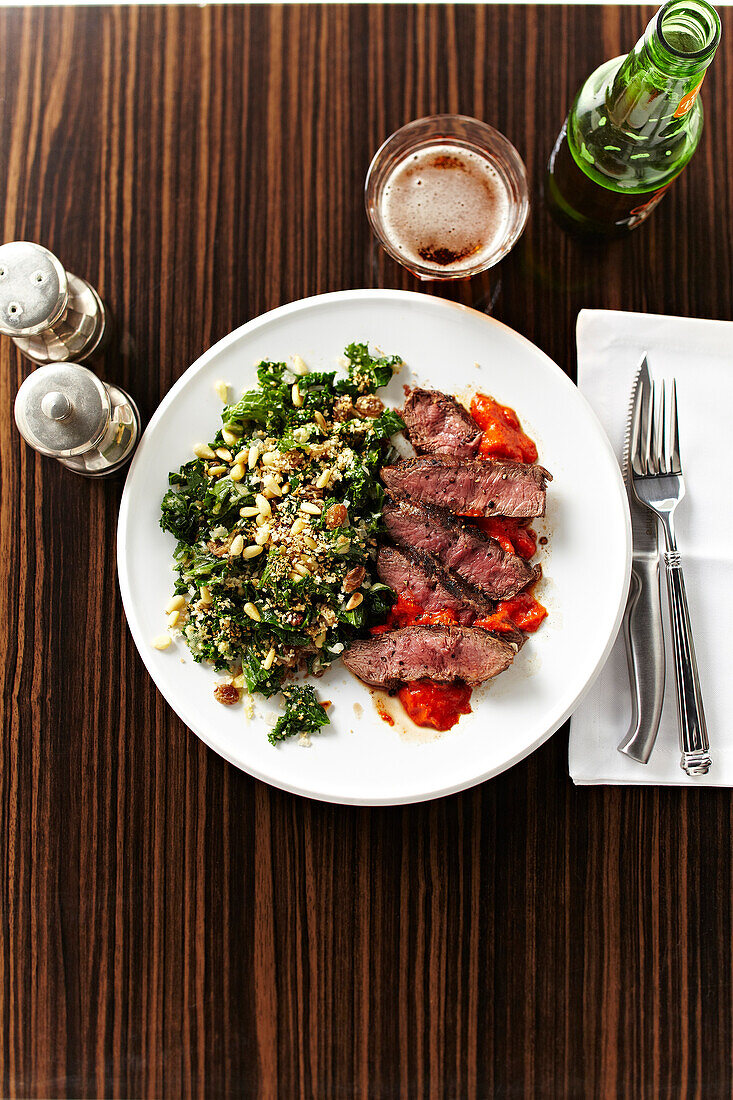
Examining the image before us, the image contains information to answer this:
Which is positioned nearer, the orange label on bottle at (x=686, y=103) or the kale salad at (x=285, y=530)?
the orange label on bottle at (x=686, y=103)

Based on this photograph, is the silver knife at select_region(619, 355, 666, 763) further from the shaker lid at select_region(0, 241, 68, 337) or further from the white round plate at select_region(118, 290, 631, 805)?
the shaker lid at select_region(0, 241, 68, 337)

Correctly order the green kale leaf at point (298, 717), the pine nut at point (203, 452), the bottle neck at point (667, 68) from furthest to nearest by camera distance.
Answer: the pine nut at point (203, 452), the green kale leaf at point (298, 717), the bottle neck at point (667, 68)

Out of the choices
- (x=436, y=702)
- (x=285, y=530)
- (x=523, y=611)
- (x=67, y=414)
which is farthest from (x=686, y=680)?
(x=67, y=414)

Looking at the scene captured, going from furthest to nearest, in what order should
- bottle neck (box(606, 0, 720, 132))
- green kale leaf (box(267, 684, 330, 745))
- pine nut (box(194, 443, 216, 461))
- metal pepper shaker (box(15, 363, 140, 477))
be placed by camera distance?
pine nut (box(194, 443, 216, 461)) → green kale leaf (box(267, 684, 330, 745)) → metal pepper shaker (box(15, 363, 140, 477)) → bottle neck (box(606, 0, 720, 132))

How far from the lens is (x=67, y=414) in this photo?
214cm

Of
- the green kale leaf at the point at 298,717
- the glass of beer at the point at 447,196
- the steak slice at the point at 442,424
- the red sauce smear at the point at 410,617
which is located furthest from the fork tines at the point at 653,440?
the green kale leaf at the point at 298,717

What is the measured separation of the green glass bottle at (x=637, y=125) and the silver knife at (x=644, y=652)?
107cm

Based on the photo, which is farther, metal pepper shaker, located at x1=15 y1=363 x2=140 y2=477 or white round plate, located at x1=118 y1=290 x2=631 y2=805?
white round plate, located at x1=118 y1=290 x2=631 y2=805

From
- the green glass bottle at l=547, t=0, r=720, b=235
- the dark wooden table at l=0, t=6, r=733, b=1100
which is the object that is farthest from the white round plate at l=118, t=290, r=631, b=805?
the green glass bottle at l=547, t=0, r=720, b=235

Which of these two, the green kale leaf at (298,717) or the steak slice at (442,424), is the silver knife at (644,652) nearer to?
the steak slice at (442,424)

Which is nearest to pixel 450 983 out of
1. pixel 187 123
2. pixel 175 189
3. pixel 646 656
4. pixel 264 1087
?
pixel 264 1087

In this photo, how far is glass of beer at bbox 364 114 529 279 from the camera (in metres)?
2.43

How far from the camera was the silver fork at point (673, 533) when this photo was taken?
2381 mm

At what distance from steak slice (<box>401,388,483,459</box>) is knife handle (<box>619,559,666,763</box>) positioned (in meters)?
0.71
